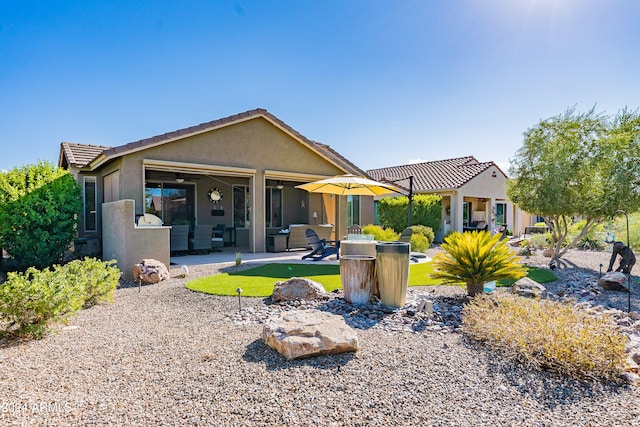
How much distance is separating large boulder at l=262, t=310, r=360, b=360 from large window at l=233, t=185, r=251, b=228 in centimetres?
1232

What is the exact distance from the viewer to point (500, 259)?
6.27 m

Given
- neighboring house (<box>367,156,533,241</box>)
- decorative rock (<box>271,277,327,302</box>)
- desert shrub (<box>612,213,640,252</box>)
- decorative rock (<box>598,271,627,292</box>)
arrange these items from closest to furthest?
decorative rock (<box>271,277,327,302</box>) → decorative rock (<box>598,271,627,292</box>) → desert shrub (<box>612,213,640,252</box>) → neighboring house (<box>367,156,533,241</box>)

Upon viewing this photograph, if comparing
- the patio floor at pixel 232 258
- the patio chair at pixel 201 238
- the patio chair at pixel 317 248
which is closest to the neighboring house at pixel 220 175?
the patio floor at pixel 232 258

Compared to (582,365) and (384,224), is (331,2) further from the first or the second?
(384,224)

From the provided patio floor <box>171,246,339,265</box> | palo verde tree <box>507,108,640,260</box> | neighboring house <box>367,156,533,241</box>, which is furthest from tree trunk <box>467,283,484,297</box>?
neighboring house <box>367,156,533,241</box>

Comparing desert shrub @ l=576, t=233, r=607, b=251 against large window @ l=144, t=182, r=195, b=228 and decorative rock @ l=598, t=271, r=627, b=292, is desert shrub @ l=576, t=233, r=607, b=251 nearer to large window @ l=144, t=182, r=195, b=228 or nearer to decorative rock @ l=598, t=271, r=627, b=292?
decorative rock @ l=598, t=271, r=627, b=292

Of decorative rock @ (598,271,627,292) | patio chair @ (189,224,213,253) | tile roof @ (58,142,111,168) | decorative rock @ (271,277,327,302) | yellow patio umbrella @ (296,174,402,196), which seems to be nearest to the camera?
decorative rock @ (271,277,327,302)

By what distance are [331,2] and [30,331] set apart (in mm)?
10249

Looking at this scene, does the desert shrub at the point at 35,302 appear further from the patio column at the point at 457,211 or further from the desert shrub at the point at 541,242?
the patio column at the point at 457,211

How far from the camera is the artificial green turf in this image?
7277 mm

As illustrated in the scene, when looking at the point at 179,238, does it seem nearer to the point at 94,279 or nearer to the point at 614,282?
the point at 94,279

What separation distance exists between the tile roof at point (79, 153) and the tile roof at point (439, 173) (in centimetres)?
1653

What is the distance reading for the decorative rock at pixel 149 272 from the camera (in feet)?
27.2

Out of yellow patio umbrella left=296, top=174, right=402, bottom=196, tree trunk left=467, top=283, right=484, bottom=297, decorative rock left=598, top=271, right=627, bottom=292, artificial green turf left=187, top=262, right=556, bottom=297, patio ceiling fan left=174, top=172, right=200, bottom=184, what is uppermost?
patio ceiling fan left=174, top=172, right=200, bottom=184
